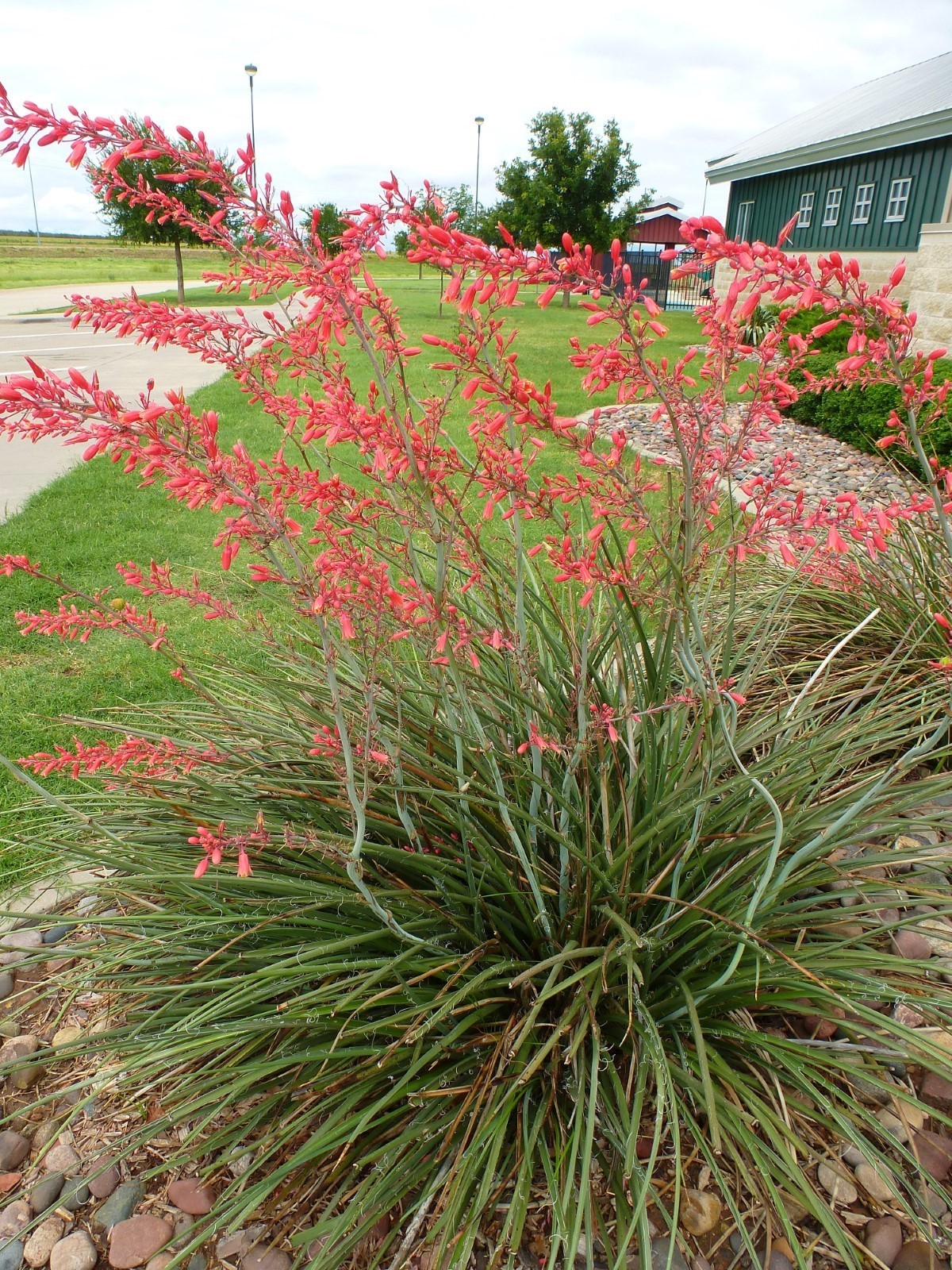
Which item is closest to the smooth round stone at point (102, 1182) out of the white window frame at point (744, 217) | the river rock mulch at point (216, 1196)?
the river rock mulch at point (216, 1196)

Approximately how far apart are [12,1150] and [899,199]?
82.3ft

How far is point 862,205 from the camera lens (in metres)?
22.8

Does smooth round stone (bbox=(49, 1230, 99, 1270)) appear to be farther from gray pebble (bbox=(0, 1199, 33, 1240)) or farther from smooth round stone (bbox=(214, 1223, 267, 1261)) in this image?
smooth round stone (bbox=(214, 1223, 267, 1261))

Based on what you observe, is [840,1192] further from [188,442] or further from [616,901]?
[188,442]

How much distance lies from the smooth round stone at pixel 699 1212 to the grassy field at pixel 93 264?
991 inches

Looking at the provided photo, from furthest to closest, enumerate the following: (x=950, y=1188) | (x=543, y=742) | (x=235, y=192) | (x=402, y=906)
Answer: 1. (x=402, y=906)
2. (x=950, y=1188)
3. (x=543, y=742)
4. (x=235, y=192)

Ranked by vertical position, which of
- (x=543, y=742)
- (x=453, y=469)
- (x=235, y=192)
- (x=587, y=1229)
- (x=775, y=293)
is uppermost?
(x=235, y=192)

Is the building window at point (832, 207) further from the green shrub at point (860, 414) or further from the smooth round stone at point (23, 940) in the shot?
the smooth round stone at point (23, 940)

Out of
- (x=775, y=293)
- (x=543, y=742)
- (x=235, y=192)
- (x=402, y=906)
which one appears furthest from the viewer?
(x=402, y=906)

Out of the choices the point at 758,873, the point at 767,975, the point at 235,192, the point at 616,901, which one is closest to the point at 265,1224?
the point at 616,901

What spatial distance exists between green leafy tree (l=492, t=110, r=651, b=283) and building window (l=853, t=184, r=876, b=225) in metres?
11.1

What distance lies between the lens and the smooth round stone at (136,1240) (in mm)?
1976

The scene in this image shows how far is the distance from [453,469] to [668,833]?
1.12m

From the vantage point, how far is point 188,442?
1.56 meters
